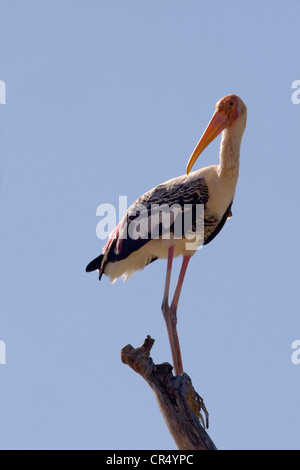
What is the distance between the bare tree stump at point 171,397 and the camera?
9.34 m

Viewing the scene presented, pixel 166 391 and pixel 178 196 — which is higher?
pixel 178 196

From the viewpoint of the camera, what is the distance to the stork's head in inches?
491

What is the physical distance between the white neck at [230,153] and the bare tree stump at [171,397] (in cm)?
308

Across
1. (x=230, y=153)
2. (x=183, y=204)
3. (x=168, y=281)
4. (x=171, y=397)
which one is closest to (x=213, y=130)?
(x=230, y=153)

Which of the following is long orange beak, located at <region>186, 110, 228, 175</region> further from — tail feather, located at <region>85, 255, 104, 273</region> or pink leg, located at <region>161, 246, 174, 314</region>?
tail feather, located at <region>85, 255, 104, 273</region>

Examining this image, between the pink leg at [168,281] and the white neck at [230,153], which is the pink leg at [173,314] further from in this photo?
the white neck at [230,153]

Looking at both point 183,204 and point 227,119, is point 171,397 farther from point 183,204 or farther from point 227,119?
point 227,119

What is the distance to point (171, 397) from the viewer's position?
9.65 meters

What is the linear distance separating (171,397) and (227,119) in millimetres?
4039
